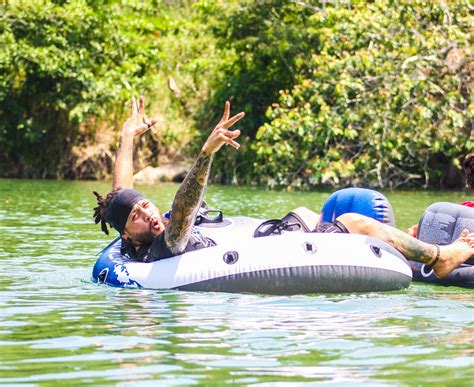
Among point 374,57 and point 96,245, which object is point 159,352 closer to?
point 96,245

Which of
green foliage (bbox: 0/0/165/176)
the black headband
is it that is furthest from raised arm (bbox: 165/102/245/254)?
green foliage (bbox: 0/0/165/176)

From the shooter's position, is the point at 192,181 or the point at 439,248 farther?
the point at 439,248

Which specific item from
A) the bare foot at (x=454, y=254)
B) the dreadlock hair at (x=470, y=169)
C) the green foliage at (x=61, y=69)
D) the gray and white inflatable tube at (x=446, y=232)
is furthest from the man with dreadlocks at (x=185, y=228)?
the green foliage at (x=61, y=69)

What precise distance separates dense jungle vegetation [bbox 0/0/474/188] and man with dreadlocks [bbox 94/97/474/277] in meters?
12.7

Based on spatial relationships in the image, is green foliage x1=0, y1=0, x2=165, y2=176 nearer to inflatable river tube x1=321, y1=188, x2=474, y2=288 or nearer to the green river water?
the green river water

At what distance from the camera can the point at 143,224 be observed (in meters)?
7.50

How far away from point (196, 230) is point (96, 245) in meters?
2.79

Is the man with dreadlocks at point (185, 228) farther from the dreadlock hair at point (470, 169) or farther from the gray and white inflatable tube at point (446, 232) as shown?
the dreadlock hair at point (470, 169)

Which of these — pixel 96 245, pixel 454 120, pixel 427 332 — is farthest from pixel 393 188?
pixel 427 332

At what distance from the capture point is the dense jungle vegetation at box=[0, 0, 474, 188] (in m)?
21.0

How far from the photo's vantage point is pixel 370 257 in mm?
7434

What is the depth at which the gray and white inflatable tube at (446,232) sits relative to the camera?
7887mm

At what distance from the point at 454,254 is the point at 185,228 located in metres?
1.93

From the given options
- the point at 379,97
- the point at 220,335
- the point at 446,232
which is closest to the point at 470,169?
the point at 446,232
